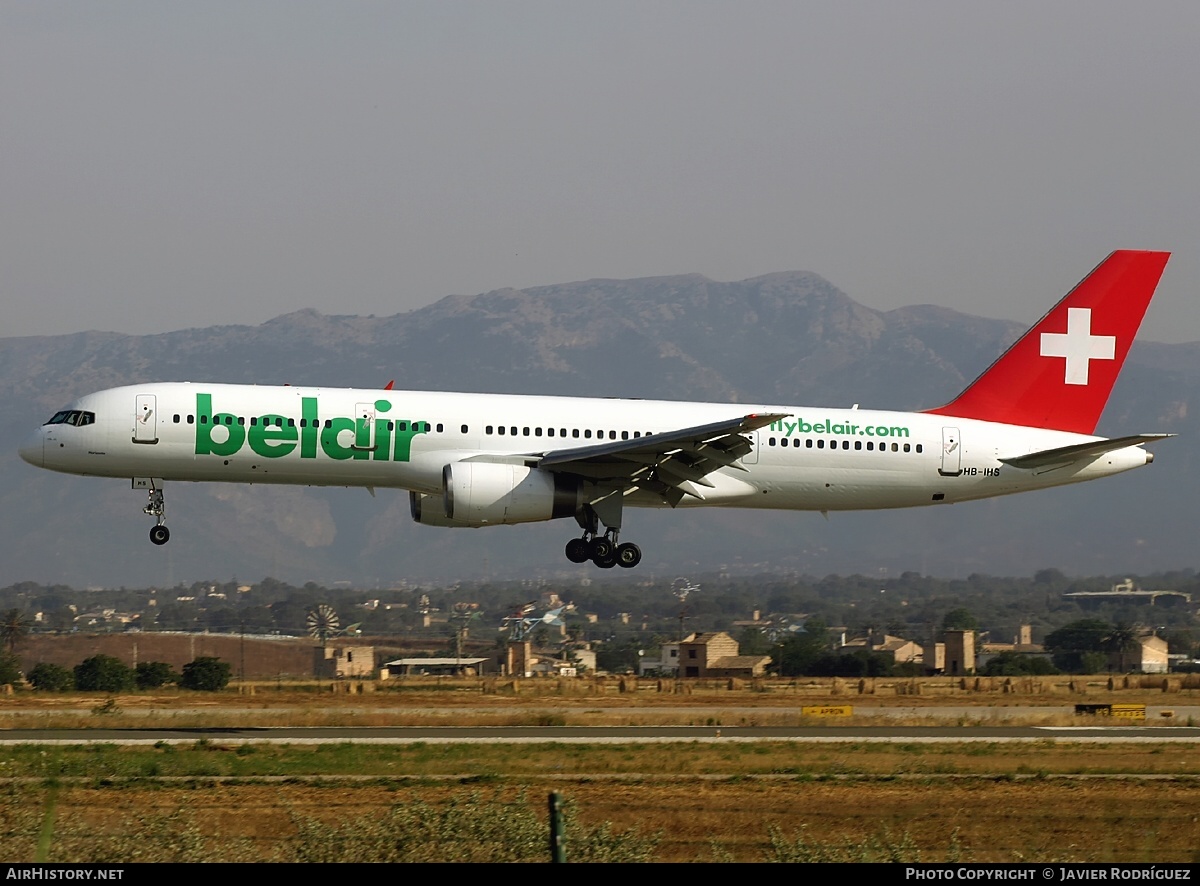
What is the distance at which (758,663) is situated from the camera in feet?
279

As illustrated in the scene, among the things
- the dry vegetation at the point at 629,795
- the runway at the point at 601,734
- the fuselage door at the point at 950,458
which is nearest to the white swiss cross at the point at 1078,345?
the fuselage door at the point at 950,458

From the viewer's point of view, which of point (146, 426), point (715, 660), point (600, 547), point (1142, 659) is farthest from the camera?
point (1142, 659)

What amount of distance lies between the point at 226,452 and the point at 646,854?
23.5m

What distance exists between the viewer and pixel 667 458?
37.8m

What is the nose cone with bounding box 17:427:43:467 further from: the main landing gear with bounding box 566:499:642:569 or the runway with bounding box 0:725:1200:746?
the main landing gear with bounding box 566:499:642:569

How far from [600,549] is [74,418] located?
44.4ft

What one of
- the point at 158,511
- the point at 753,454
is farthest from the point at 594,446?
the point at 158,511

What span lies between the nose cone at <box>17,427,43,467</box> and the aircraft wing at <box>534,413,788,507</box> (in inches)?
482

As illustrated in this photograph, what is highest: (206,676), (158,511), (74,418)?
(74,418)

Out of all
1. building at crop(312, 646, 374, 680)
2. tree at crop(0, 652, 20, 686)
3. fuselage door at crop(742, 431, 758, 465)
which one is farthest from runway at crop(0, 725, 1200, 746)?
building at crop(312, 646, 374, 680)

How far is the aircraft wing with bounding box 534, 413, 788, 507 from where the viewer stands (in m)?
36.2

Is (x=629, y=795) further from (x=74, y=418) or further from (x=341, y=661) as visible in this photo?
(x=341, y=661)
